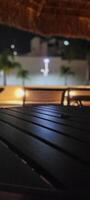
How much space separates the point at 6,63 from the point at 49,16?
75.4ft

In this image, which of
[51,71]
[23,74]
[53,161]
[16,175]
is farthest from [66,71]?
[16,175]

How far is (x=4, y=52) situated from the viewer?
28172 millimetres

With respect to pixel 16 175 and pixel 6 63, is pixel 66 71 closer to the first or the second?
pixel 6 63

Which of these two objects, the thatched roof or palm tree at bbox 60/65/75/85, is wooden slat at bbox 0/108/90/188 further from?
palm tree at bbox 60/65/75/85

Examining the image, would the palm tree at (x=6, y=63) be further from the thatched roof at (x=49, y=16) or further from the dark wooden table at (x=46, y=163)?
the dark wooden table at (x=46, y=163)

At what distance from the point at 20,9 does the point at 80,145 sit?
12.1ft

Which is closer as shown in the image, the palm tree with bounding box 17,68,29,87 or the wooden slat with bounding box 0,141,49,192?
the wooden slat with bounding box 0,141,49,192

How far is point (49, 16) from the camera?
491 centimetres

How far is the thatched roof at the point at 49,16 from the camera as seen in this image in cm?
462

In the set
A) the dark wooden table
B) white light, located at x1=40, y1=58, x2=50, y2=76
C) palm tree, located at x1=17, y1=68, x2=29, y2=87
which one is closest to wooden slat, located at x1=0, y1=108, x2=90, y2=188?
the dark wooden table

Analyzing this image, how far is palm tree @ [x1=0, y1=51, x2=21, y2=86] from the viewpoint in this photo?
90.8 ft

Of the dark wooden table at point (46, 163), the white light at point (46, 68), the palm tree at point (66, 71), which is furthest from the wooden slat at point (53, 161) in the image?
the palm tree at point (66, 71)

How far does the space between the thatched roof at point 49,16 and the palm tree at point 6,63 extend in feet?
74.3

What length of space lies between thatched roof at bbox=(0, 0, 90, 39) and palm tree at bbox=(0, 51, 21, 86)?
22641 mm
